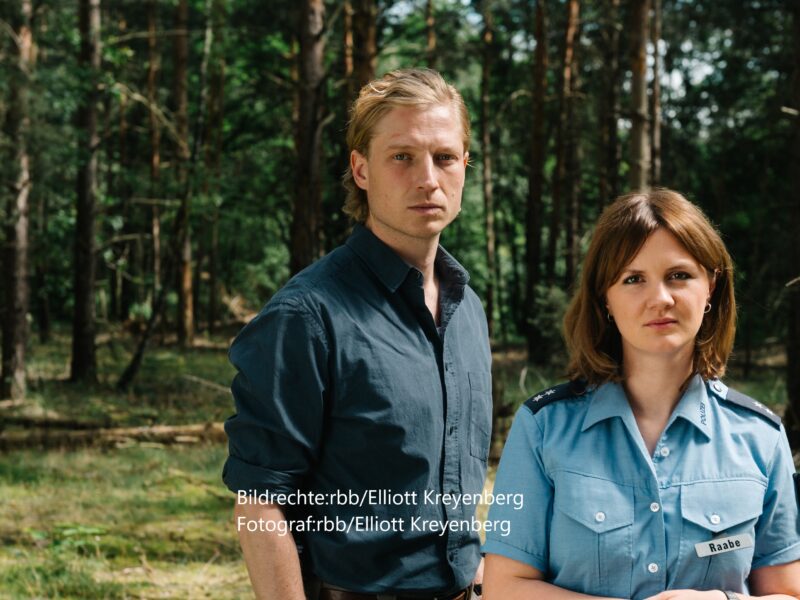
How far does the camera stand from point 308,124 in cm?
1009

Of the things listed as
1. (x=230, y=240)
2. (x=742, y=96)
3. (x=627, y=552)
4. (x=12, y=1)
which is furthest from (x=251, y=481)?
(x=230, y=240)

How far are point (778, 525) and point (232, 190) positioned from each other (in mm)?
14519

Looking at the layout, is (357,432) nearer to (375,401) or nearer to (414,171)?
(375,401)

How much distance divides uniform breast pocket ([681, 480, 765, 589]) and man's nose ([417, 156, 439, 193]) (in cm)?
108

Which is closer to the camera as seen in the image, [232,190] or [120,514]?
→ [120,514]

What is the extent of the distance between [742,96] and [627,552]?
22464mm

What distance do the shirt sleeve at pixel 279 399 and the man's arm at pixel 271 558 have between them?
0.21 feet

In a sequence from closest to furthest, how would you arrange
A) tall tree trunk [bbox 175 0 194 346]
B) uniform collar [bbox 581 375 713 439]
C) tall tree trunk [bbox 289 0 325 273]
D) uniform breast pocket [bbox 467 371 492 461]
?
uniform collar [bbox 581 375 713 439] < uniform breast pocket [bbox 467 371 492 461] < tall tree trunk [bbox 289 0 325 273] < tall tree trunk [bbox 175 0 194 346]

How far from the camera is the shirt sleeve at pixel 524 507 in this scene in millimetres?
2137

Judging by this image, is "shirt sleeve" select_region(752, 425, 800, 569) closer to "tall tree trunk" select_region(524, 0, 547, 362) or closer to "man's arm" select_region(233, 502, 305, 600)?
"man's arm" select_region(233, 502, 305, 600)

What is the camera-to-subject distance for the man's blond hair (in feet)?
8.59

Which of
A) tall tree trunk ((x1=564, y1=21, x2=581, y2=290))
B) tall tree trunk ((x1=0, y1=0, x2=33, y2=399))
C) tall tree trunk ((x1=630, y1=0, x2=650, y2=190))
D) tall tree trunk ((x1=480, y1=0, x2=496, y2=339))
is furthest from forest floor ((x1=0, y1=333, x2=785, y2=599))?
tall tree trunk ((x1=480, y1=0, x2=496, y2=339))

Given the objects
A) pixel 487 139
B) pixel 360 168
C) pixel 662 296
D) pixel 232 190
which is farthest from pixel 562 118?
pixel 662 296

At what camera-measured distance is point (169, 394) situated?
14.9m
